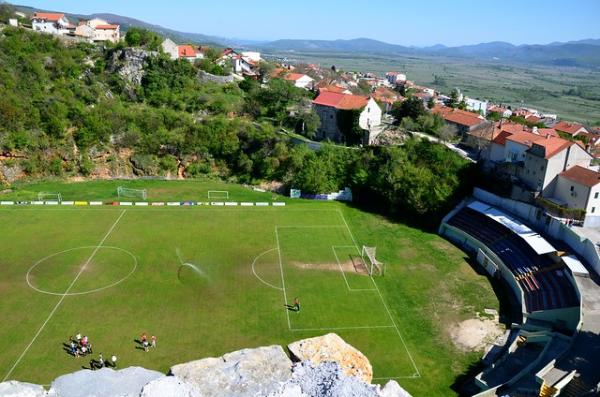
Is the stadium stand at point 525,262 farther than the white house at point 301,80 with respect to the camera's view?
No

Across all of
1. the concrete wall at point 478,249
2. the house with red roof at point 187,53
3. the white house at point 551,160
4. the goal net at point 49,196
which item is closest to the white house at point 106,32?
the house with red roof at point 187,53

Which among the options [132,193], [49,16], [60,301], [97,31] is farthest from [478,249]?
[49,16]

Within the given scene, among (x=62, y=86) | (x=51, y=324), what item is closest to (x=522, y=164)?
(x=51, y=324)

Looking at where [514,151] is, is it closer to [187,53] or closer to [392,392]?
[392,392]

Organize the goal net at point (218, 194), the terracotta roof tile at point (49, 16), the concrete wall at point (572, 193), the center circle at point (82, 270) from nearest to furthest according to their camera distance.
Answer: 1. the center circle at point (82, 270)
2. the concrete wall at point (572, 193)
3. the goal net at point (218, 194)
4. the terracotta roof tile at point (49, 16)

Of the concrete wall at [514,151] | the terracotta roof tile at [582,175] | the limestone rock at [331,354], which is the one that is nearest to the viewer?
the limestone rock at [331,354]

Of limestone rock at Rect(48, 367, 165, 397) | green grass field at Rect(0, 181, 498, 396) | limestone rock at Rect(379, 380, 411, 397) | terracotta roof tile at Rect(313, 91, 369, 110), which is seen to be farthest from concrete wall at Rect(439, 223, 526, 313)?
limestone rock at Rect(48, 367, 165, 397)

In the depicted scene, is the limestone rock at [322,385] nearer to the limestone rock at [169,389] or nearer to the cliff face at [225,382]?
the cliff face at [225,382]
